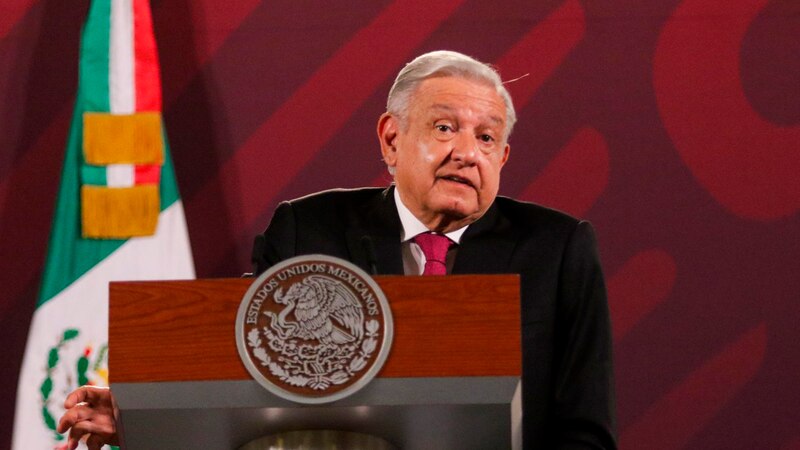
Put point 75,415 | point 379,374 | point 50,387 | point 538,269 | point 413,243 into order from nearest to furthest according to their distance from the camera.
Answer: point 379,374
point 75,415
point 538,269
point 413,243
point 50,387

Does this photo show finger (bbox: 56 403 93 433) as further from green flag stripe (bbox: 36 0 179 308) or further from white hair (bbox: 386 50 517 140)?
green flag stripe (bbox: 36 0 179 308)

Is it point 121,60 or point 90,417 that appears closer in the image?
point 90,417

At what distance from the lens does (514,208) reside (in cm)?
230

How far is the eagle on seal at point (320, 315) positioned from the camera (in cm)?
150

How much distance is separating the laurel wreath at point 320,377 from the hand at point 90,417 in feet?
1.27

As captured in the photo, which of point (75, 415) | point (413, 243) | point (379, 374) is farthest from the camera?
point (413, 243)

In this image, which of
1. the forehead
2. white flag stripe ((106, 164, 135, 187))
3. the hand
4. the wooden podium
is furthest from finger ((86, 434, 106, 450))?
white flag stripe ((106, 164, 135, 187))

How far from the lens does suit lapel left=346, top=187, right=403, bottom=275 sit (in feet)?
7.06

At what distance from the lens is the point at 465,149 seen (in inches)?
86.7

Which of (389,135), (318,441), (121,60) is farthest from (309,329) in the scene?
(121,60)

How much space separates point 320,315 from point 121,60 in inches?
84.2

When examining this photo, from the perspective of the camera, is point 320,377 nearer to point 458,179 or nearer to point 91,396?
point 91,396

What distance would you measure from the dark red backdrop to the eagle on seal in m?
1.89

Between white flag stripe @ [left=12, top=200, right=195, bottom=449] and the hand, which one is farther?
white flag stripe @ [left=12, top=200, right=195, bottom=449]
